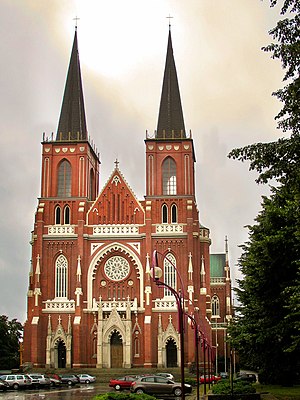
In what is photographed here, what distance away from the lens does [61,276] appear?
77250mm

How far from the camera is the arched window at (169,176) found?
79.1 m

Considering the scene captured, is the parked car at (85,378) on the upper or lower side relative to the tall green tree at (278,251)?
lower

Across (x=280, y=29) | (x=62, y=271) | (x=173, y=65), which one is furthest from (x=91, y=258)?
(x=280, y=29)

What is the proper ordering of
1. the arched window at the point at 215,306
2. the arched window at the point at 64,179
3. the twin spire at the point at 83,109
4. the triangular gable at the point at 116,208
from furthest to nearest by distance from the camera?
the arched window at the point at 215,306 → the twin spire at the point at 83,109 → the arched window at the point at 64,179 → the triangular gable at the point at 116,208

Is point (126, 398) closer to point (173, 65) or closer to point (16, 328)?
point (173, 65)

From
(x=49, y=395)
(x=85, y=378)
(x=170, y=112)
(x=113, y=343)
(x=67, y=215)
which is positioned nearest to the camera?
(x=49, y=395)

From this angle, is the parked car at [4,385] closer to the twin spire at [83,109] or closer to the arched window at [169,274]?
the arched window at [169,274]

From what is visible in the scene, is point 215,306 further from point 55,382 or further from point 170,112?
point 55,382

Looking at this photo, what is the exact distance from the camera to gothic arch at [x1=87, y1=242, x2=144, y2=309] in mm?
76250

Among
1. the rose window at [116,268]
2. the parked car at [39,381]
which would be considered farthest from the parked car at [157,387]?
the rose window at [116,268]

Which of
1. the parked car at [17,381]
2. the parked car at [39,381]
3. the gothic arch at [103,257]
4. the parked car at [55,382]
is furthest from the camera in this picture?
the gothic arch at [103,257]

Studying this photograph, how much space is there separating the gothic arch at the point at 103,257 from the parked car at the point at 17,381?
19955 mm

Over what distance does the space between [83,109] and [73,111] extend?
6.55ft

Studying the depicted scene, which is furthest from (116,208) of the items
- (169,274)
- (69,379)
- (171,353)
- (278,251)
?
(278,251)
